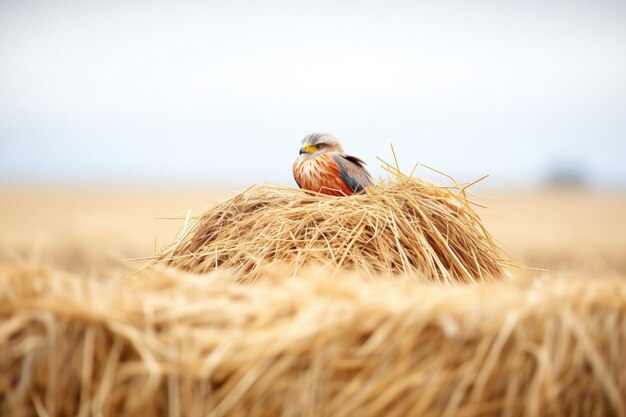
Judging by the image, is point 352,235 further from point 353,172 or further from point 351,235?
point 353,172

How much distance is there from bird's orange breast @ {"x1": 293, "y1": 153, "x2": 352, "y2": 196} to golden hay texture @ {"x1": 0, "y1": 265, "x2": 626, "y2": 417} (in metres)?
1.77

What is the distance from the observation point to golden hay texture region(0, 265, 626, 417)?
142cm

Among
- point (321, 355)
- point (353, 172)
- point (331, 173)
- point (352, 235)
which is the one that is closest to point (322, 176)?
point (331, 173)

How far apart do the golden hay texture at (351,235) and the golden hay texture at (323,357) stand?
911 millimetres

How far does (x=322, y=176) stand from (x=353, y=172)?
17cm

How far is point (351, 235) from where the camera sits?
2.58m

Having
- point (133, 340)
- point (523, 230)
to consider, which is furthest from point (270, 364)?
point (523, 230)

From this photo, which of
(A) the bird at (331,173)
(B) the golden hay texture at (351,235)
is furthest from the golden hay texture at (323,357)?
(A) the bird at (331,173)

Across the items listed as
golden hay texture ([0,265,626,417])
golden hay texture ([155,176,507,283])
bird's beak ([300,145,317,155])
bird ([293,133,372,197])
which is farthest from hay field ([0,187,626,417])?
bird's beak ([300,145,317,155])

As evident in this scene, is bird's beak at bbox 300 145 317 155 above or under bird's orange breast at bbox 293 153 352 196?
above

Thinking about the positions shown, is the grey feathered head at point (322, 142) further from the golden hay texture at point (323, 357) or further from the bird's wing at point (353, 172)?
the golden hay texture at point (323, 357)

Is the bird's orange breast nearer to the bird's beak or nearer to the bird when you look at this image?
the bird

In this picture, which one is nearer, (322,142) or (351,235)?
(351,235)

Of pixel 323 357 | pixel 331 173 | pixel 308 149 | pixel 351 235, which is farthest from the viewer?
pixel 308 149
